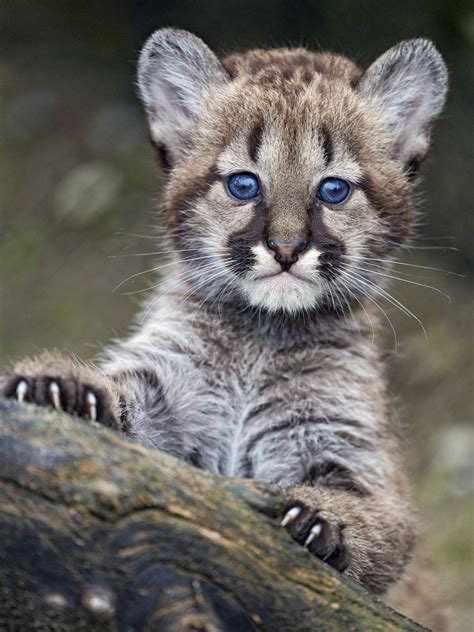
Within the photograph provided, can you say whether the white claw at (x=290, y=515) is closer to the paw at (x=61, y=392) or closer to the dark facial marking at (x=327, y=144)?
the paw at (x=61, y=392)

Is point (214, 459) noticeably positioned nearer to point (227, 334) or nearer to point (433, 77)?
point (227, 334)

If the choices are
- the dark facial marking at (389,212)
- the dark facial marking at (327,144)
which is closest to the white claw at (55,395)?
the dark facial marking at (327,144)

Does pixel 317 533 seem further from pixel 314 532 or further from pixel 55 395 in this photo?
pixel 55 395

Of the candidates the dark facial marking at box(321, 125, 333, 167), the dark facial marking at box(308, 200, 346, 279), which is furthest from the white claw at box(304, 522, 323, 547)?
the dark facial marking at box(321, 125, 333, 167)

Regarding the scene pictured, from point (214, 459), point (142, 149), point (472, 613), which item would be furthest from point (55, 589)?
point (142, 149)

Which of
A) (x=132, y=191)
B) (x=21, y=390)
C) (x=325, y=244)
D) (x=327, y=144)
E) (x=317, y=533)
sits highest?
(x=327, y=144)

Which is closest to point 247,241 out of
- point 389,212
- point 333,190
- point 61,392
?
point 333,190
